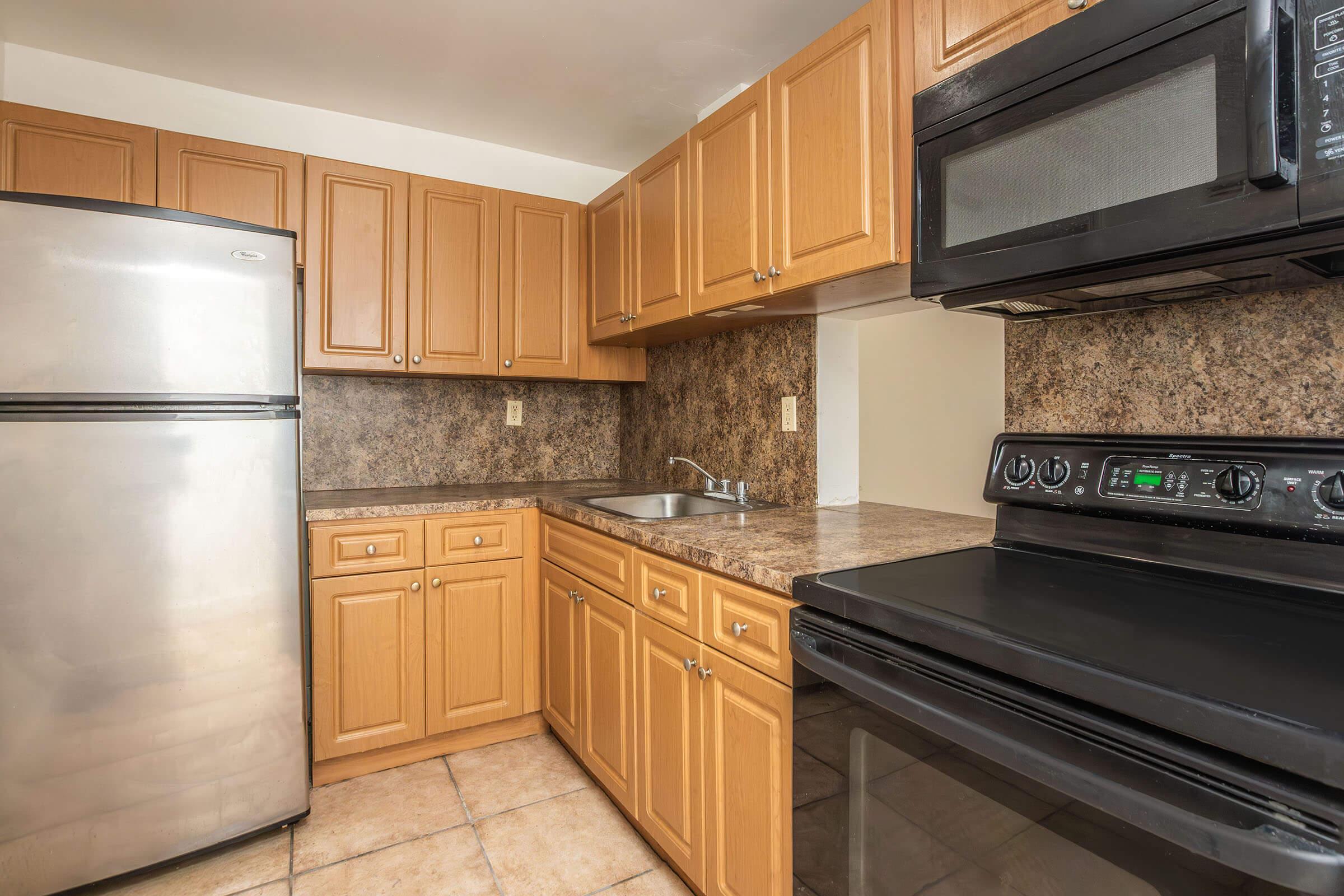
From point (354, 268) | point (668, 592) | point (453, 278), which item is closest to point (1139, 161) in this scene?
point (668, 592)

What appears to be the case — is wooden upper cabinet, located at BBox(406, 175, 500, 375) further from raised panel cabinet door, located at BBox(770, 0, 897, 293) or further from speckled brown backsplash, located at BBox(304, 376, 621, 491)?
raised panel cabinet door, located at BBox(770, 0, 897, 293)

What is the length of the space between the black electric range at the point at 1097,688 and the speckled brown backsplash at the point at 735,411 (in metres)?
0.80

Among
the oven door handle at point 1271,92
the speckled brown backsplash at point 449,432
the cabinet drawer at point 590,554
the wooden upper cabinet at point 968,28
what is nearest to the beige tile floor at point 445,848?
the cabinet drawer at point 590,554

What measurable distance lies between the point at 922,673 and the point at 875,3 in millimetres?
1349

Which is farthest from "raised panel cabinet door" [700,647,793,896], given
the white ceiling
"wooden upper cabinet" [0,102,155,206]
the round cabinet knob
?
"wooden upper cabinet" [0,102,155,206]

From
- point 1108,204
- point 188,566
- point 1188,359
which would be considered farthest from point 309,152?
point 1188,359

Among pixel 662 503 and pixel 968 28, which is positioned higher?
pixel 968 28

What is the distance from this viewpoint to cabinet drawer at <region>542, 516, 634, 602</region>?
176 cm

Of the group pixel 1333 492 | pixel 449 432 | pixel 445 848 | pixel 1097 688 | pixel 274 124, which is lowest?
pixel 445 848

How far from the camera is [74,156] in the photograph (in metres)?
1.98

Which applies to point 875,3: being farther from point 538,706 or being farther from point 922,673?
point 538,706

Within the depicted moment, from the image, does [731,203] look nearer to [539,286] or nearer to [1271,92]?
[539,286]

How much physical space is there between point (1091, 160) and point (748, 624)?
96 centimetres

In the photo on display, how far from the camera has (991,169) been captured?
1098 mm
